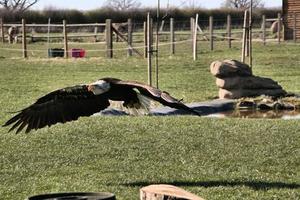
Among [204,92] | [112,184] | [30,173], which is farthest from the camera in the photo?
[204,92]

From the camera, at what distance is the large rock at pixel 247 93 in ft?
51.5

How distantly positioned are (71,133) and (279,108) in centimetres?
557

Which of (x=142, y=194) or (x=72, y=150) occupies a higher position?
(x=142, y=194)

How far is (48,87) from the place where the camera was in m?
18.8

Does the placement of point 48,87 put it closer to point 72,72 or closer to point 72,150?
point 72,72

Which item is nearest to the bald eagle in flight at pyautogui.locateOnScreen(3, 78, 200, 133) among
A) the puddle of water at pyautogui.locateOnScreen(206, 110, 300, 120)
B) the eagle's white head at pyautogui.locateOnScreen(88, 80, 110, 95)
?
the eagle's white head at pyautogui.locateOnScreen(88, 80, 110, 95)

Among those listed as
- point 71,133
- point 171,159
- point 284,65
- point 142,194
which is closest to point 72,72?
point 284,65

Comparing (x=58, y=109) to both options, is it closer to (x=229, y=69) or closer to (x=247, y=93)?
(x=229, y=69)

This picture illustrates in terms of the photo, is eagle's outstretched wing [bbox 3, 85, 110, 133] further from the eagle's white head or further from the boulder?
the boulder

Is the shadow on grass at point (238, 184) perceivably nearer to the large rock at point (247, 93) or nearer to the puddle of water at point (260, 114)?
the puddle of water at point (260, 114)

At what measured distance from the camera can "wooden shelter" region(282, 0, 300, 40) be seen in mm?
39781

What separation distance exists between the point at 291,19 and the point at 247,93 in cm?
2697

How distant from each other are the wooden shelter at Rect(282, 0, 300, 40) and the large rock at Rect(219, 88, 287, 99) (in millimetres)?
23075

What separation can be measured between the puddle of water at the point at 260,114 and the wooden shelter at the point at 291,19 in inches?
972
